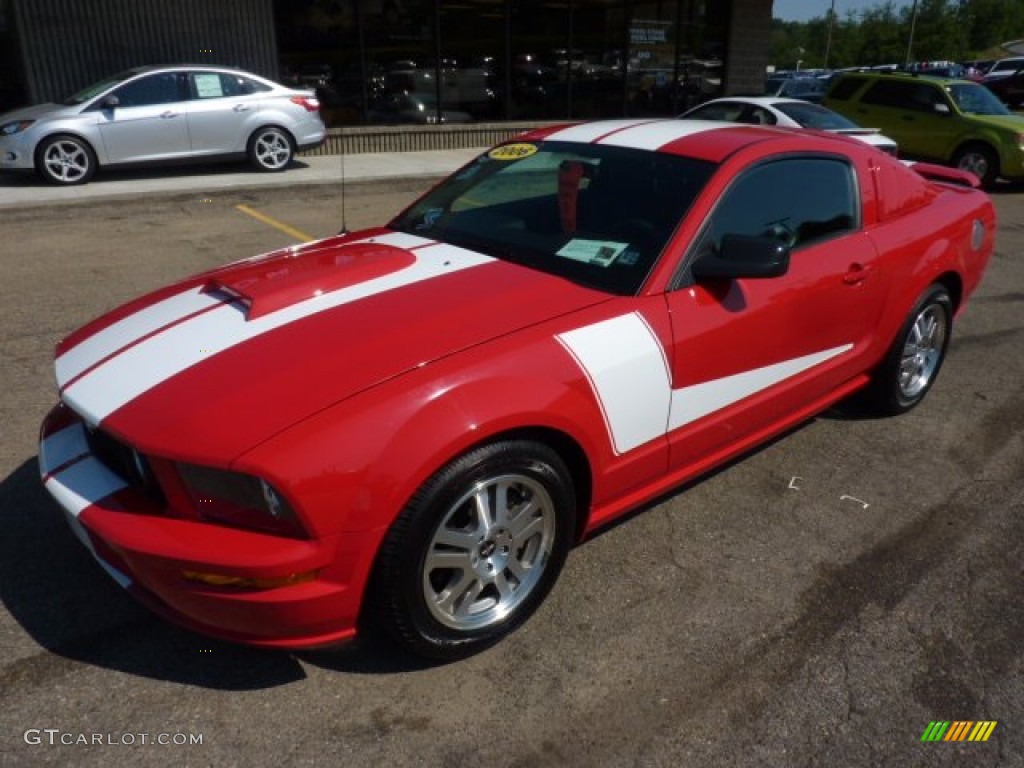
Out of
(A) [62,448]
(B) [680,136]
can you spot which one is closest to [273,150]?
(B) [680,136]

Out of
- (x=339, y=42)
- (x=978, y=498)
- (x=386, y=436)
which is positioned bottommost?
(x=978, y=498)

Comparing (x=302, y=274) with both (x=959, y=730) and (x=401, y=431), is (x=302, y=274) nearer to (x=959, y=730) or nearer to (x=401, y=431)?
(x=401, y=431)

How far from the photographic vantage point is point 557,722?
2355mm

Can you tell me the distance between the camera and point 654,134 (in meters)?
3.54

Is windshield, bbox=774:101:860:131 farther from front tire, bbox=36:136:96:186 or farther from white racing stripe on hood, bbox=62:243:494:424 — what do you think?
white racing stripe on hood, bbox=62:243:494:424

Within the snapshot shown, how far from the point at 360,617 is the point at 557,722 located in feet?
2.14

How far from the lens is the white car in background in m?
10.7

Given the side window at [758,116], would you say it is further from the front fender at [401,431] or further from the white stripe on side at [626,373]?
the front fender at [401,431]

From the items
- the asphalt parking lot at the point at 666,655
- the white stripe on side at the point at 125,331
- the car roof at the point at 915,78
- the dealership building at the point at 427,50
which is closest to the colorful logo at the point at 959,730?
the asphalt parking lot at the point at 666,655

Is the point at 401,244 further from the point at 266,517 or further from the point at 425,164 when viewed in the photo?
the point at 425,164

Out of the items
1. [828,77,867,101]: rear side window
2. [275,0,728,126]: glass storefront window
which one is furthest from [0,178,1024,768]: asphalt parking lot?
[828,77,867,101]: rear side window

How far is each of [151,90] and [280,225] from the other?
11.1 feet

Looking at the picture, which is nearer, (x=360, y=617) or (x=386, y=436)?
(x=386, y=436)

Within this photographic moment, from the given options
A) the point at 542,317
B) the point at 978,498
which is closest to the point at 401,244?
the point at 542,317
